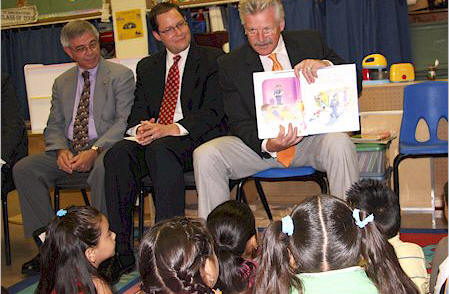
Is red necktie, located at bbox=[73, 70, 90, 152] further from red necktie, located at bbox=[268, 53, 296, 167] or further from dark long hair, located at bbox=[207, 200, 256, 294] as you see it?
dark long hair, located at bbox=[207, 200, 256, 294]

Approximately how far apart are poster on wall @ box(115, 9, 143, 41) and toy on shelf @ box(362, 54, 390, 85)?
2.22m

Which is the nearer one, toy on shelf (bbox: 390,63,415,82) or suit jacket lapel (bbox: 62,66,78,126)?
suit jacket lapel (bbox: 62,66,78,126)

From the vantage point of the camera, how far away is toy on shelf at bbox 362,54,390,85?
413 cm

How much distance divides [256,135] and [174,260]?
1.41m

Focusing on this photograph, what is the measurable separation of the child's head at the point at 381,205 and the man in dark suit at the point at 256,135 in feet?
1.38

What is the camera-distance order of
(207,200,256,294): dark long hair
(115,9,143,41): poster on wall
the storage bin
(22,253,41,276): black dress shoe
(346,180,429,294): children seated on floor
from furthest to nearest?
(115,9,143,41): poster on wall
the storage bin
(22,253,41,276): black dress shoe
(346,180,429,294): children seated on floor
(207,200,256,294): dark long hair

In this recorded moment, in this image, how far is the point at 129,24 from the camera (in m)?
5.49

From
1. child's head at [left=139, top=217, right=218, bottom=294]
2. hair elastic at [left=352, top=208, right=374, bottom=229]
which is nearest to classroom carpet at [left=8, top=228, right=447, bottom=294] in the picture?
child's head at [left=139, top=217, right=218, bottom=294]

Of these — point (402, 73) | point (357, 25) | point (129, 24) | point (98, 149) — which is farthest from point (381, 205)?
point (129, 24)

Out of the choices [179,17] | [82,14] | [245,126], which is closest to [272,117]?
[245,126]

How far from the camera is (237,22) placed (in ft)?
17.1

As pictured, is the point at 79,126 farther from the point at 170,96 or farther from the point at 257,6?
the point at 257,6

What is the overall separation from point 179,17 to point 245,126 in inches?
29.5

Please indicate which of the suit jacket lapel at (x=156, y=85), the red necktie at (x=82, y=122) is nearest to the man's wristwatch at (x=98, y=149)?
the red necktie at (x=82, y=122)
